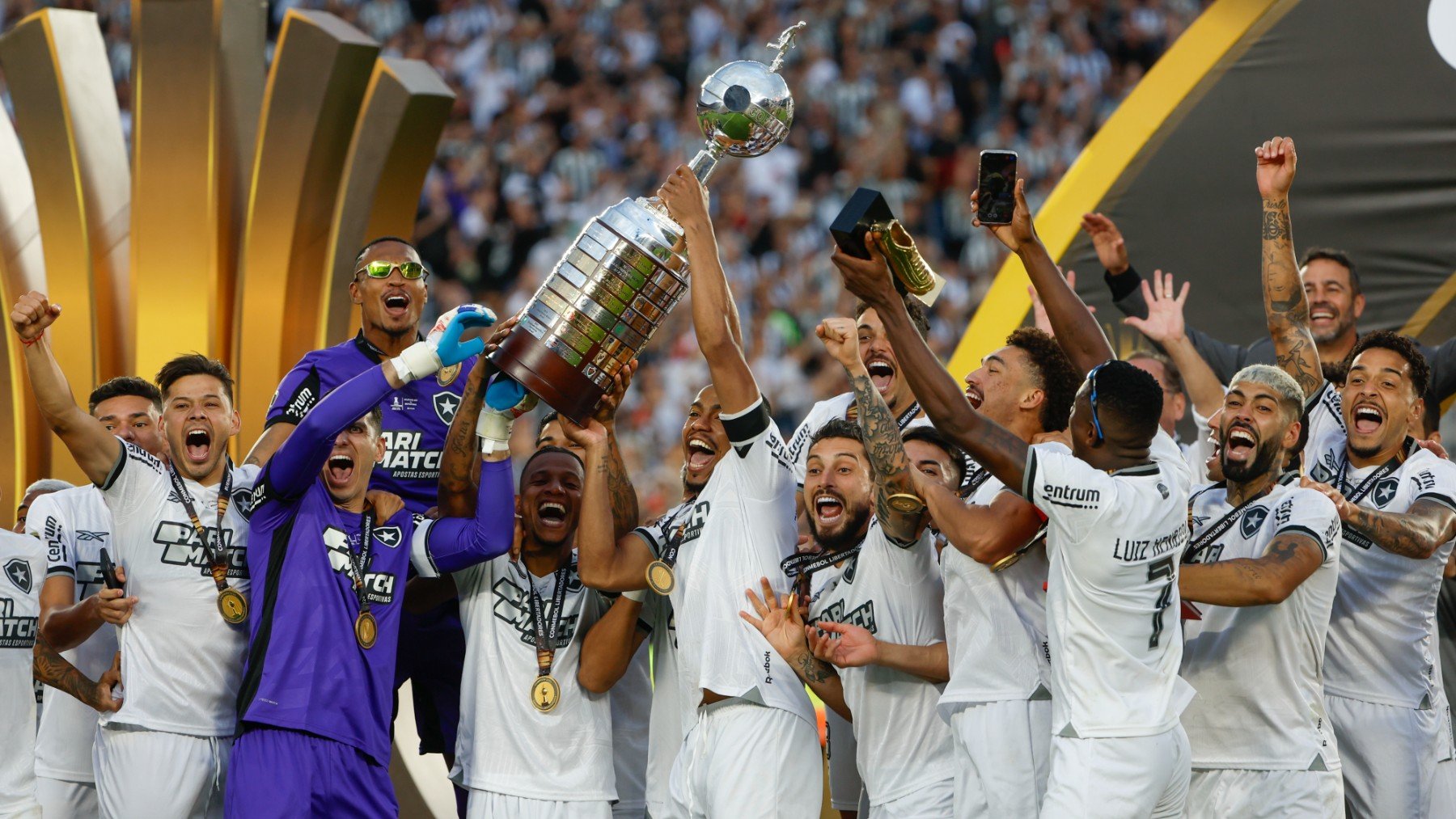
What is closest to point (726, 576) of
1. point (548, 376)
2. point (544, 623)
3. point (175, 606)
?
point (544, 623)

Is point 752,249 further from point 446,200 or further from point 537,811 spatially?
point 537,811

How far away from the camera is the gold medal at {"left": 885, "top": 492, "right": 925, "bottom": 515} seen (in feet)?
16.9

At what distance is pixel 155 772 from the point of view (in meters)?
5.71

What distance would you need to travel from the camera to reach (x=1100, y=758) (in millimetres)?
4695

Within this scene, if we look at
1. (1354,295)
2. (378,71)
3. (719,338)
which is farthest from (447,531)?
(1354,295)

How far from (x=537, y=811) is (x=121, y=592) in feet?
5.64

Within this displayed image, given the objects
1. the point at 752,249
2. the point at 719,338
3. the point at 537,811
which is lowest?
the point at 537,811

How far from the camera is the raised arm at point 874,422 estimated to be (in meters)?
5.08

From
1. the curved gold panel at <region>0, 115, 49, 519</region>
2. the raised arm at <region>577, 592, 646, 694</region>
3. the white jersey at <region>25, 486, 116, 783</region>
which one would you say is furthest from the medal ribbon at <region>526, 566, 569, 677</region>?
the curved gold panel at <region>0, 115, 49, 519</region>

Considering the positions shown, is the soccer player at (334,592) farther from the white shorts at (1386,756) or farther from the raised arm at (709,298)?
the white shorts at (1386,756)

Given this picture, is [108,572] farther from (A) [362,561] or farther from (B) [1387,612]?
(B) [1387,612]

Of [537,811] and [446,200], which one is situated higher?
[446,200]

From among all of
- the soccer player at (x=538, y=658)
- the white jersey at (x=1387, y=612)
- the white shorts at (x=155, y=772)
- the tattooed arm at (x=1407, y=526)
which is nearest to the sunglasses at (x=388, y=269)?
the soccer player at (x=538, y=658)

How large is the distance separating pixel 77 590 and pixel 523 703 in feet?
6.73
